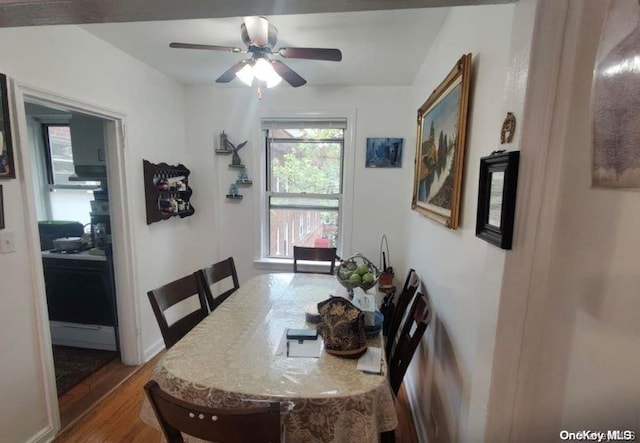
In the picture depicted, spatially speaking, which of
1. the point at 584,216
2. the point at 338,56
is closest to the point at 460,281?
the point at 584,216

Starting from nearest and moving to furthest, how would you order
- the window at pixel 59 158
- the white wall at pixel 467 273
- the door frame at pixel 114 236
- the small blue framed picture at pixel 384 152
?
the white wall at pixel 467 273 < the door frame at pixel 114 236 < the small blue framed picture at pixel 384 152 < the window at pixel 59 158

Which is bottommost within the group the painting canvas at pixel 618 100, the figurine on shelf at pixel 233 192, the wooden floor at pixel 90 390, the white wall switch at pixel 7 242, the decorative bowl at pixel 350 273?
the wooden floor at pixel 90 390

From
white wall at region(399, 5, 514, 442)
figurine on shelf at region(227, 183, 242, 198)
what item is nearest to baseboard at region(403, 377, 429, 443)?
white wall at region(399, 5, 514, 442)

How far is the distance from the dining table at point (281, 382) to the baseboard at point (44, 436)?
103 centimetres

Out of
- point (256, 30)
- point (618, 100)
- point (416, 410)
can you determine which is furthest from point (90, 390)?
point (618, 100)

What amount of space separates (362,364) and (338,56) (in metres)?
1.58

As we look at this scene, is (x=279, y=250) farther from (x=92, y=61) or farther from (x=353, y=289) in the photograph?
(x=92, y=61)

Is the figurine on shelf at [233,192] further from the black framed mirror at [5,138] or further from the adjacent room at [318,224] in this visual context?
the black framed mirror at [5,138]

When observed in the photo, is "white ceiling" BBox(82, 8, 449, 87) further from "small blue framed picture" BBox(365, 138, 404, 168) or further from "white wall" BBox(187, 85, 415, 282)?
"small blue framed picture" BBox(365, 138, 404, 168)

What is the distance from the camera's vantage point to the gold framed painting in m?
1.26

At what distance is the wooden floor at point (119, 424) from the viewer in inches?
66.2

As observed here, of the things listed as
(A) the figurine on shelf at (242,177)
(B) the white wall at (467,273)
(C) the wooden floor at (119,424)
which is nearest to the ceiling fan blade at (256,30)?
(B) the white wall at (467,273)

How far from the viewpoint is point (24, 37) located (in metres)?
1.49

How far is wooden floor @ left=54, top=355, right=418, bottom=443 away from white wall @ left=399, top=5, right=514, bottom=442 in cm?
12
